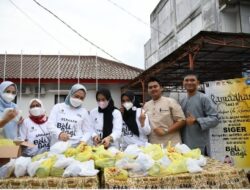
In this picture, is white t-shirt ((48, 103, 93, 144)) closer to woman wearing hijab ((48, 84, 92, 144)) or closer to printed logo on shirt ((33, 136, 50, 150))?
woman wearing hijab ((48, 84, 92, 144))

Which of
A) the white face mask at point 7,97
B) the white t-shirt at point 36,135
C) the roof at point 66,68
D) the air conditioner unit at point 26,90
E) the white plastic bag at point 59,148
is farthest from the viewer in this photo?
the roof at point 66,68

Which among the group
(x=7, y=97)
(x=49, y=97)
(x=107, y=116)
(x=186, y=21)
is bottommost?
(x=107, y=116)

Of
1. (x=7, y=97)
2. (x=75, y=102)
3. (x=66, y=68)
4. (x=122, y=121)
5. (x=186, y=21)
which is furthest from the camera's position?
(x=186, y=21)

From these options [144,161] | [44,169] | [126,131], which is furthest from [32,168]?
[126,131]

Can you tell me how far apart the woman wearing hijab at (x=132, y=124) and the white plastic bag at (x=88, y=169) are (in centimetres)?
130

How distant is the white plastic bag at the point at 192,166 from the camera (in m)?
2.31

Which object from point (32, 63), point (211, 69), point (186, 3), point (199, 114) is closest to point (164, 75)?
point (211, 69)

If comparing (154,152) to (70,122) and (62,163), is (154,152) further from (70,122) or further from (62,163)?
(70,122)

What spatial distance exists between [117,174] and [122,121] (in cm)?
156

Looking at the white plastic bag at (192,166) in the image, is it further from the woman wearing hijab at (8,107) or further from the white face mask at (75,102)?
the woman wearing hijab at (8,107)

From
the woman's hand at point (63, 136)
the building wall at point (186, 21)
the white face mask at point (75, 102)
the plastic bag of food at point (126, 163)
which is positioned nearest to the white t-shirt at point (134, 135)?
the white face mask at point (75, 102)

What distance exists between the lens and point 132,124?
3.65m

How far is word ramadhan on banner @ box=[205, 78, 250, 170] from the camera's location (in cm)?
423

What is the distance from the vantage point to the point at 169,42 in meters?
Answer: 20.8
